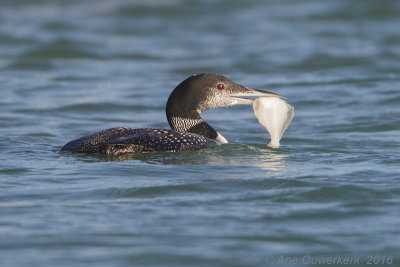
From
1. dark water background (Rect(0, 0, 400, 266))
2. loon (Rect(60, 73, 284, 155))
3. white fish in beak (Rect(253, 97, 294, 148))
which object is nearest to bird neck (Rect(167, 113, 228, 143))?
loon (Rect(60, 73, 284, 155))

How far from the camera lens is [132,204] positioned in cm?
546

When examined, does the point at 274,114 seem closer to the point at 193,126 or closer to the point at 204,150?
the point at 204,150

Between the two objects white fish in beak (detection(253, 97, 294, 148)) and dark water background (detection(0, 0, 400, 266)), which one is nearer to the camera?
dark water background (detection(0, 0, 400, 266))

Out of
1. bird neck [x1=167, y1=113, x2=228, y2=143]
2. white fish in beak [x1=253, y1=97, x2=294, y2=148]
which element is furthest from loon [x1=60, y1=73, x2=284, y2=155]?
white fish in beak [x1=253, y1=97, x2=294, y2=148]

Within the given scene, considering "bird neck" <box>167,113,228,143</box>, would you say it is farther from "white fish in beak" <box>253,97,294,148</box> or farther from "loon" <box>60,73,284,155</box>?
"white fish in beak" <box>253,97,294,148</box>

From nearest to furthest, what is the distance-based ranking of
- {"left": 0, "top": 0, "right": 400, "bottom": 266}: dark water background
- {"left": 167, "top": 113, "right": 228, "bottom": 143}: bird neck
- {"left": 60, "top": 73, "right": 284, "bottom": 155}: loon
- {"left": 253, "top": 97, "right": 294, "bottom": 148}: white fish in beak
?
{"left": 0, "top": 0, "right": 400, "bottom": 266}: dark water background < {"left": 60, "top": 73, "right": 284, "bottom": 155}: loon < {"left": 253, "top": 97, "right": 294, "bottom": 148}: white fish in beak < {"left": 167, "top": 113, "right": 228, "bottom": 143}: bird neck

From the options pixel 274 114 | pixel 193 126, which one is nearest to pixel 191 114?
pixel 193 126

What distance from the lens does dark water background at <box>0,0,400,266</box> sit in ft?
15.4

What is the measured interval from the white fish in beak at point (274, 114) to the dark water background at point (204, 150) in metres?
0.21

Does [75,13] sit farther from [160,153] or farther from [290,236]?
[290,236]

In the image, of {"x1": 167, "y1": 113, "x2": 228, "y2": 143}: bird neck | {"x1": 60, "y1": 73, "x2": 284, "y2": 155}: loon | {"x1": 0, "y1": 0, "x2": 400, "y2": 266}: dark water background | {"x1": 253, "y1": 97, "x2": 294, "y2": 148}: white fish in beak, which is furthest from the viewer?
{"x1": 167, "y1": 113, "x2": 228, "y2": 143}: bird neck

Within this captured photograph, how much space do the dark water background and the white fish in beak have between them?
210 millimetres

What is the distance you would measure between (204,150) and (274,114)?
27.0 inches

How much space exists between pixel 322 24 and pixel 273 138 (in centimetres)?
1063
